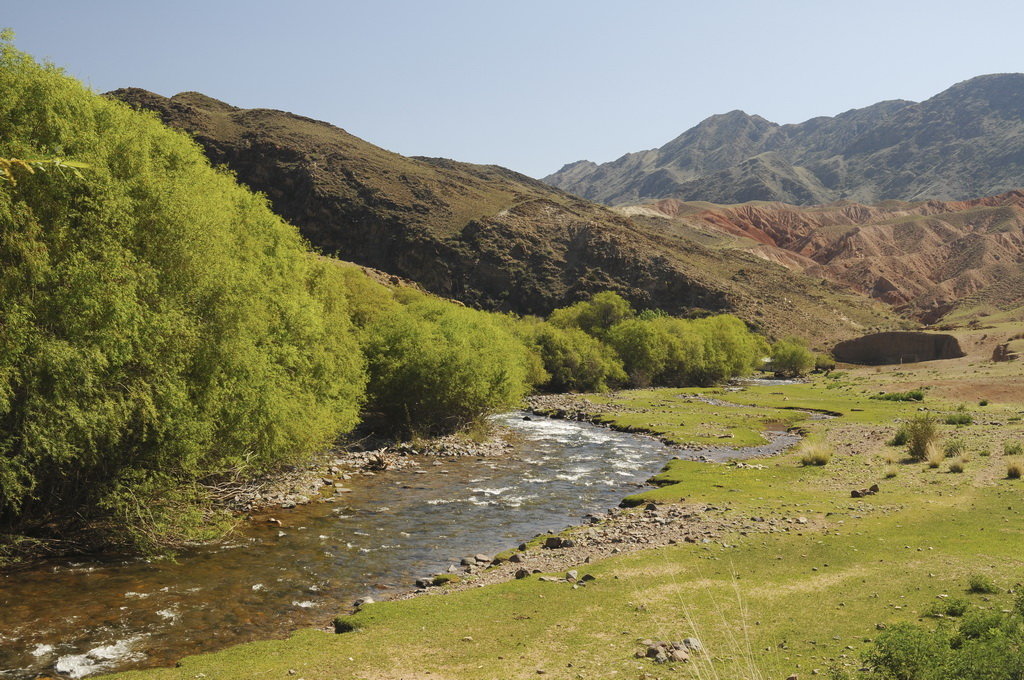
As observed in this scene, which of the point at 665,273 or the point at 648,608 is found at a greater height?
the point at 665,273

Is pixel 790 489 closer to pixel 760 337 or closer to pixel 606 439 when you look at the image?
pixel 606 439

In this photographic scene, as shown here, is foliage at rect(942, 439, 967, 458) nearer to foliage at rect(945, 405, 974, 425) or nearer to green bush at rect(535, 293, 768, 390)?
foliage at rect(945, 405, 974, 425)

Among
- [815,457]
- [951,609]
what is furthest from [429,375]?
[951,609]

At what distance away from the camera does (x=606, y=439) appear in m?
55.4

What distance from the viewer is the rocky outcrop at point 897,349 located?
409 ft

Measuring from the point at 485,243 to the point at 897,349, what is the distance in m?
93.7

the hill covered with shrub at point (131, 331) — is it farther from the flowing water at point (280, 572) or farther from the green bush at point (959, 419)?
the green bush at point (959, 419)

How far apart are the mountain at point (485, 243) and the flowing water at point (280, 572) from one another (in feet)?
406

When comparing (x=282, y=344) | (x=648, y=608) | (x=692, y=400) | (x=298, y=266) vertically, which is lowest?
(x=692, y=400)

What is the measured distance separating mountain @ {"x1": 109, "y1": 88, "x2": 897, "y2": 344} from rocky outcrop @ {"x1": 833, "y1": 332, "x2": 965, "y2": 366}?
48.3 feet

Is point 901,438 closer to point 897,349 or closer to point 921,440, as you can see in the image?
point 921,440

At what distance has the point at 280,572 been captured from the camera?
22.2m

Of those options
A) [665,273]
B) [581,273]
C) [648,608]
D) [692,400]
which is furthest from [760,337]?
[648,608]

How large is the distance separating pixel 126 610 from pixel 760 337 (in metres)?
137
